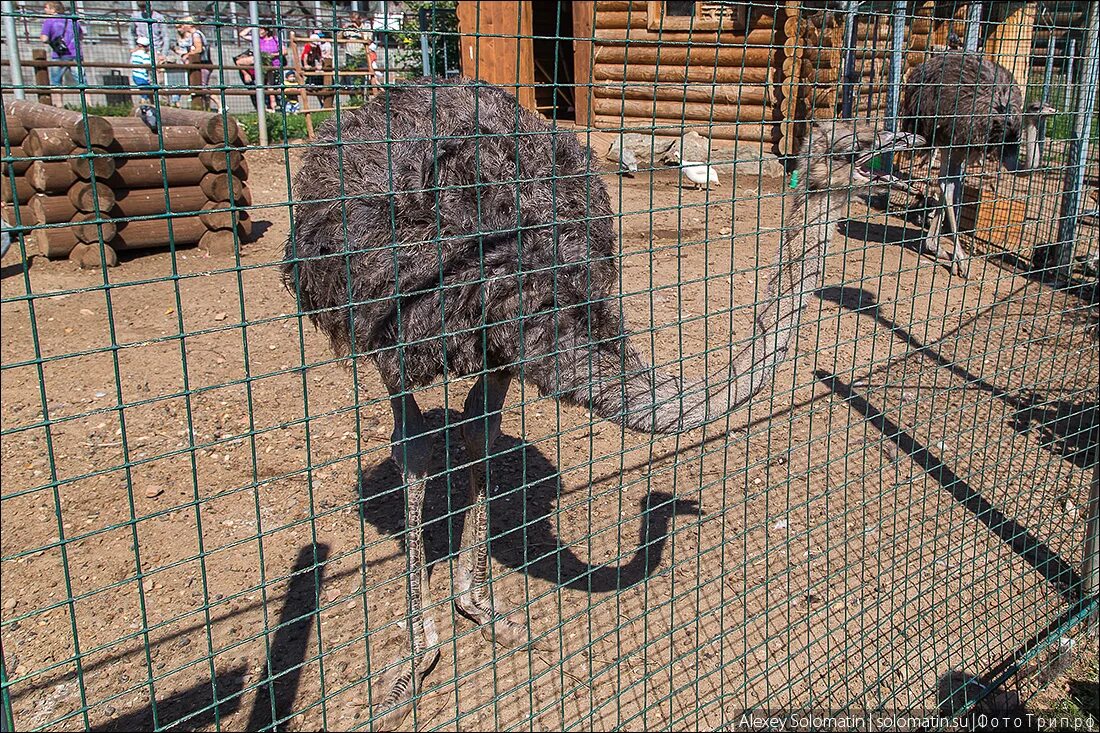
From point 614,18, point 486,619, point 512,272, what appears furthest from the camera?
point 614,18

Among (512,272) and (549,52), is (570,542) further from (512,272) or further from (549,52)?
(549,52)

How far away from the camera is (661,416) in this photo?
2650 mm

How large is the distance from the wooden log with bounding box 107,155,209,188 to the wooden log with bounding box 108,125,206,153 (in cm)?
11

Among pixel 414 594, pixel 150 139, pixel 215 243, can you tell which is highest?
pixel 150 139

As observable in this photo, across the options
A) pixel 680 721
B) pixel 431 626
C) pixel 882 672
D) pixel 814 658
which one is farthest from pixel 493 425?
pixel 882 672

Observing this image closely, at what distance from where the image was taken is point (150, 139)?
773 cm

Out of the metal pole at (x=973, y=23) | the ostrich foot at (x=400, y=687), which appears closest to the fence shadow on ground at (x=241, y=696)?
the ostrich foot at (x=400, y=687)

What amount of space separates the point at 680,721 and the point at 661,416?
104cm

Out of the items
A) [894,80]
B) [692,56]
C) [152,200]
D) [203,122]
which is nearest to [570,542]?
[894,80]

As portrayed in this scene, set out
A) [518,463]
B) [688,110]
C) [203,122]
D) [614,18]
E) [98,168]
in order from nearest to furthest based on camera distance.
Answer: [518,463] → [98,168] → [203,122] → [688,110] → [614,18]

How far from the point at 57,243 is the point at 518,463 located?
16.5 feet

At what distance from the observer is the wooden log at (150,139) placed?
738 centimetres

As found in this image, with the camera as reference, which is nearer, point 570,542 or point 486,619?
point 570,542

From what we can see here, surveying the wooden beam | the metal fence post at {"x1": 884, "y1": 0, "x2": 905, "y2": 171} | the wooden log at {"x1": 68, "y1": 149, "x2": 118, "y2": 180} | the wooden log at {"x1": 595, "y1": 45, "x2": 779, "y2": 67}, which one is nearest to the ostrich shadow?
the metal fence post at {"x1": 884, "y1": 0, "x2": 905, "y2": 171}
